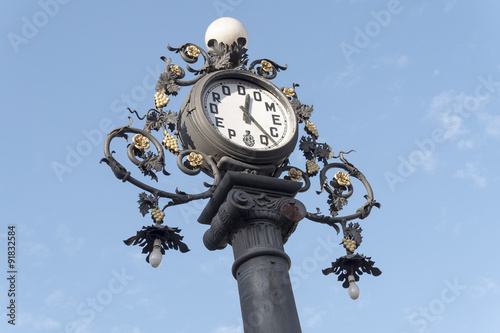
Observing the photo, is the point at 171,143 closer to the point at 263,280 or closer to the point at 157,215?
the point at 157,215

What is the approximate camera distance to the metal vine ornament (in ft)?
27.8

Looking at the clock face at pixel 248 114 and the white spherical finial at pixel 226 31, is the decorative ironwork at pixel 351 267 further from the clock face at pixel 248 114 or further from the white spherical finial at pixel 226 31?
the white spherical finial at pixel 226 31

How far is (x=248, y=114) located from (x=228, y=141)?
842 millimetres

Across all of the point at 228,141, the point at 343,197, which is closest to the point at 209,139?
the point at 228,141

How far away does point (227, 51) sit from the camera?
10.7 metres

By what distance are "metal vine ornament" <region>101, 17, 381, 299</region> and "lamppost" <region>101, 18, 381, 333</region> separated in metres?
0.01

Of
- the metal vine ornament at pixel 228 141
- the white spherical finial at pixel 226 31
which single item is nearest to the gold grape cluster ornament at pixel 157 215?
the metal vine ornament at pixel 228 141

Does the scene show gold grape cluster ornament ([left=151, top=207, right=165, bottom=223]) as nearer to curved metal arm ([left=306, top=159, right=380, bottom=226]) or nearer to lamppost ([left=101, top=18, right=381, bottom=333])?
lamppost ([left=101, top=18, right=381, bottom=333])

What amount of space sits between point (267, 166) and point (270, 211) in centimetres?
87

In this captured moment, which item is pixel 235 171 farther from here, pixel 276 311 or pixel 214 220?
pixel 276 311

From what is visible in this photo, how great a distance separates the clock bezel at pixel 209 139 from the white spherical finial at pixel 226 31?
3.52 feet

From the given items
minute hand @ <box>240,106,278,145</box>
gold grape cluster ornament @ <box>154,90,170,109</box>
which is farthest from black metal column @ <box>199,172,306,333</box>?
gold grape cluster ornament @ <box>154,90,170,109</box>

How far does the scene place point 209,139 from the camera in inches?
357

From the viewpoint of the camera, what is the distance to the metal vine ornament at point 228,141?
847 centimetres
